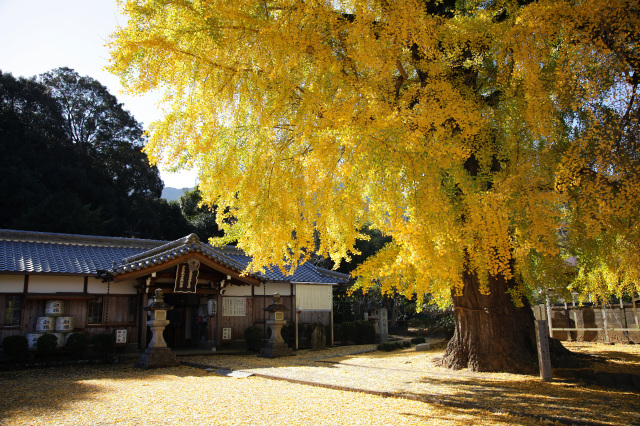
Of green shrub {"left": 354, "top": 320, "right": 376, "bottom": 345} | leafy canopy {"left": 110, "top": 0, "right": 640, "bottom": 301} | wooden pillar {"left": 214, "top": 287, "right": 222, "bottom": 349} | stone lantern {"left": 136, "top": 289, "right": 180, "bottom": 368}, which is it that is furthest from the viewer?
green shrub {"left": 354, "top": 320, "right": 376, "bottom": 345}

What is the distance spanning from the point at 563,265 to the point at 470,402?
→ 13.0 feet

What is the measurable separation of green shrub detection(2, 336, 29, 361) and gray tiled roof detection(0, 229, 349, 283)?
5.86ft

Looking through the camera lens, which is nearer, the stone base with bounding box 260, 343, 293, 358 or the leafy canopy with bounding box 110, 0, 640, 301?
the leafy canopy with bounding box 110, 0, 640, 301

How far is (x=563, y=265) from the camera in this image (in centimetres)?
827

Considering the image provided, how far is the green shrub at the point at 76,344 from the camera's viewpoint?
1152 centimetres

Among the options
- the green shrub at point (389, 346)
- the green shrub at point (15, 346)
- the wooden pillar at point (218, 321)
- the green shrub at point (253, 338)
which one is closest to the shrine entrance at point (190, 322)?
the wooden pillar at point (218, 321)

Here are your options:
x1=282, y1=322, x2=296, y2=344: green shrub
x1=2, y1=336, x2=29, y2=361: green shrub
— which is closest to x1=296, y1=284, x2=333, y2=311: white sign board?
x1=282, y1=322, x2=296, y2=344: green shrub

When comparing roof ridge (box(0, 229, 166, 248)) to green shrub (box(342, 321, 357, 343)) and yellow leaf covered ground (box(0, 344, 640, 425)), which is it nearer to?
yellow leaf covered ground (box(0, 344, 640, 425))

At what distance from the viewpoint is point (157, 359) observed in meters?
10.9

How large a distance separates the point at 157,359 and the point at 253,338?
4212mm

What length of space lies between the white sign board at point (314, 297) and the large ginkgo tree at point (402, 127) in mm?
9258

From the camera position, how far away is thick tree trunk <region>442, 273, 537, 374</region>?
332 inches

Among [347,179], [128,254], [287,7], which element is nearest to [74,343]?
[128,254]

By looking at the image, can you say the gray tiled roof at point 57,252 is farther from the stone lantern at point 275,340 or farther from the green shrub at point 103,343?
the stone lantern at point 275,340
